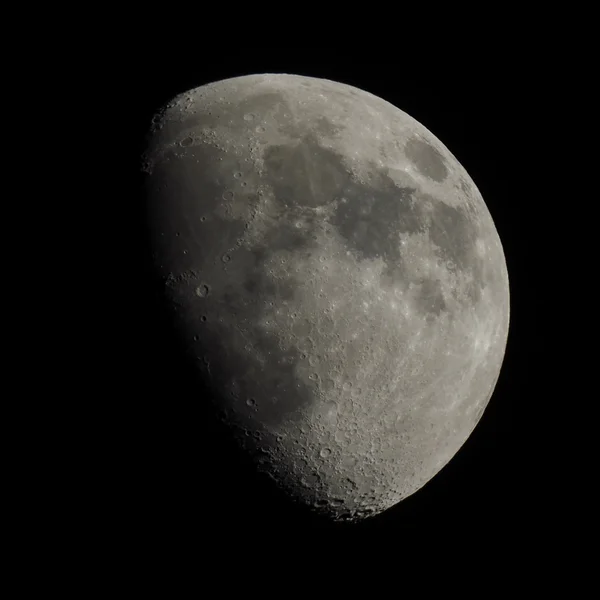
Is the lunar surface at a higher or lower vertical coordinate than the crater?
lower

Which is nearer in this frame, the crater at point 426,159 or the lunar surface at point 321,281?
the lunar surface at point 321,281

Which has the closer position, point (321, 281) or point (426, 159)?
point (321, 281)

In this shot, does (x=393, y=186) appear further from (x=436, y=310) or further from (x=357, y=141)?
(x=436, y=310)

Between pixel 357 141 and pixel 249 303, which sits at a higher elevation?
pixel 357 141

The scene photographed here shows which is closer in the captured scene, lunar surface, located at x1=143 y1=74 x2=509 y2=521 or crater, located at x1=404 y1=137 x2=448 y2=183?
lunar surface, located at x1=143 y1=74 x2=509 y2=521

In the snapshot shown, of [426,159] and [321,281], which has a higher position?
[426,159]

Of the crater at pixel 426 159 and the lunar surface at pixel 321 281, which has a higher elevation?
the crater at pixel 426 159

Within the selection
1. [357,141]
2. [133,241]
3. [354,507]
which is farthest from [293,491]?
[357,141]

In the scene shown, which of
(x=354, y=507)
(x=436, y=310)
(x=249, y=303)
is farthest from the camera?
(x=354, y=507)
